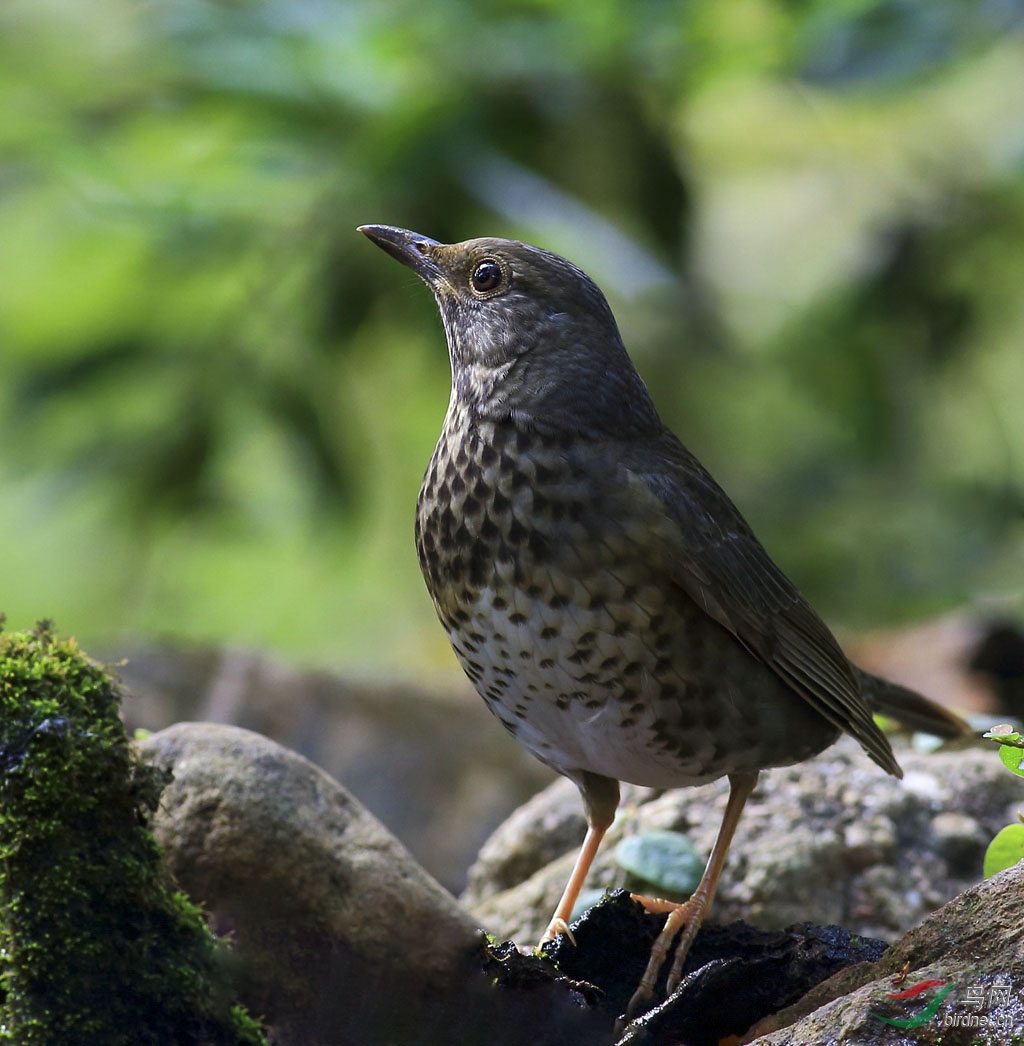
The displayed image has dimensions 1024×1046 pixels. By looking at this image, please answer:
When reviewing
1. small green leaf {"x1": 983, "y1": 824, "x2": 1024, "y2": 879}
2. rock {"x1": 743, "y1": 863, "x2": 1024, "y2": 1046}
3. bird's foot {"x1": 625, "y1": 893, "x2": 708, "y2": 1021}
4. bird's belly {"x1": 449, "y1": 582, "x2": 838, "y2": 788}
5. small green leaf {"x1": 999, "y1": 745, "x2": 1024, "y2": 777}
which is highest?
bird's belly {"x1": 449, "y1": 582, "x2": 838, "y2": 788}

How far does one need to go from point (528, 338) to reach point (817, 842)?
1765mm

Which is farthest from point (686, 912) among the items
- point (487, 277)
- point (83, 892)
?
point (487, 277)

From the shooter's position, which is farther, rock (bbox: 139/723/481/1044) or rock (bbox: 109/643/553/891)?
rock (bbox: 109/643/553/891)

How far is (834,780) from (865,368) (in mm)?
3065

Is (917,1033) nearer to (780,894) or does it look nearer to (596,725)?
(596,725)

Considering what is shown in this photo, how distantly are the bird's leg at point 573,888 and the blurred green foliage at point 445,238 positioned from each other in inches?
97.5

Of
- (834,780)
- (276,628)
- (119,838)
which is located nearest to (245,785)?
(119,838)

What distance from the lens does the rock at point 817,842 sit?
3.81m

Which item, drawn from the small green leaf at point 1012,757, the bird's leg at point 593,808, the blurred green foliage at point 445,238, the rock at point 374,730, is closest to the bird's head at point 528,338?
the bird's leg at point 593,808

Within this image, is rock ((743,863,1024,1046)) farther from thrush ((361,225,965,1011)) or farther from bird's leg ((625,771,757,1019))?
thrush ((361,225,965,1011))

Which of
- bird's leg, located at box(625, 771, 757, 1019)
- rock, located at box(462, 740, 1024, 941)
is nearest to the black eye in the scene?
bird's leg, located at box(625, 771, 757, 1019)

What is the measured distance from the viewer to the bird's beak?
141 inches

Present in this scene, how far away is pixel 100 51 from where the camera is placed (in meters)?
5.92

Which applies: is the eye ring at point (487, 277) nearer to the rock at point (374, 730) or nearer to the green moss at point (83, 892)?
the green moss at point (83, 892)
